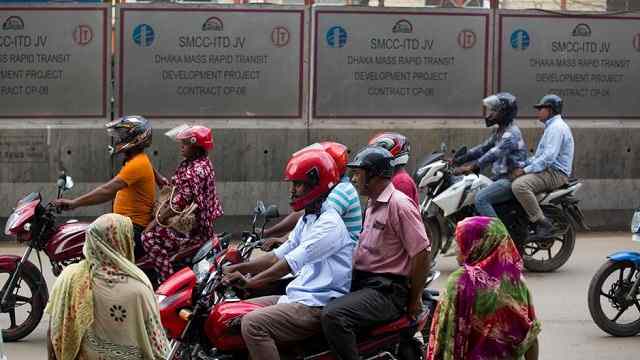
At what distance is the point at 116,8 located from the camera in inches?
551

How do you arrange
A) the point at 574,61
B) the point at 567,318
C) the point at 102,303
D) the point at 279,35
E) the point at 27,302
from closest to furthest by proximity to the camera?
1. the point at 102,303
2. the point at 27,302
3. the point at 567,318
4. the point at 279,35
5. the point at 574,61

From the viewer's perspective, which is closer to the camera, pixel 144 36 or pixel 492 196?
pixel 492 196

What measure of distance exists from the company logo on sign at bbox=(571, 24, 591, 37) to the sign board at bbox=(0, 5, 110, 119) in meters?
5.32

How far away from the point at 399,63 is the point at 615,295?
5855 millimetres

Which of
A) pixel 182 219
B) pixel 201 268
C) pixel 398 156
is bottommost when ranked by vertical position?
pixel 201 268

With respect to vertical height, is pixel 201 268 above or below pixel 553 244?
above

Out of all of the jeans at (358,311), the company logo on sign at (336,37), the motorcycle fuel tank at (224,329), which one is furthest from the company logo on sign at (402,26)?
the motorcycle fuel tank at (224,329)

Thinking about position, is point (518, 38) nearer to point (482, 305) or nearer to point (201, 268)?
point (201, 268)

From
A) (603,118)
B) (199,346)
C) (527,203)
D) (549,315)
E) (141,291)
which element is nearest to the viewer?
(141,291)

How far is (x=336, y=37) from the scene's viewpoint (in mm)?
14422

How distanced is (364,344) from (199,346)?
834mm

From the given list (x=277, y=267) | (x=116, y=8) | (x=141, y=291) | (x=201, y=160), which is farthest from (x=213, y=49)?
(x=141, y=291)

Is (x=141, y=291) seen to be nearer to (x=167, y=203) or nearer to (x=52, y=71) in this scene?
(x=167, y=203)

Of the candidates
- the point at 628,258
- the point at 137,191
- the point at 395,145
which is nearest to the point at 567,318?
the point at 628,258
